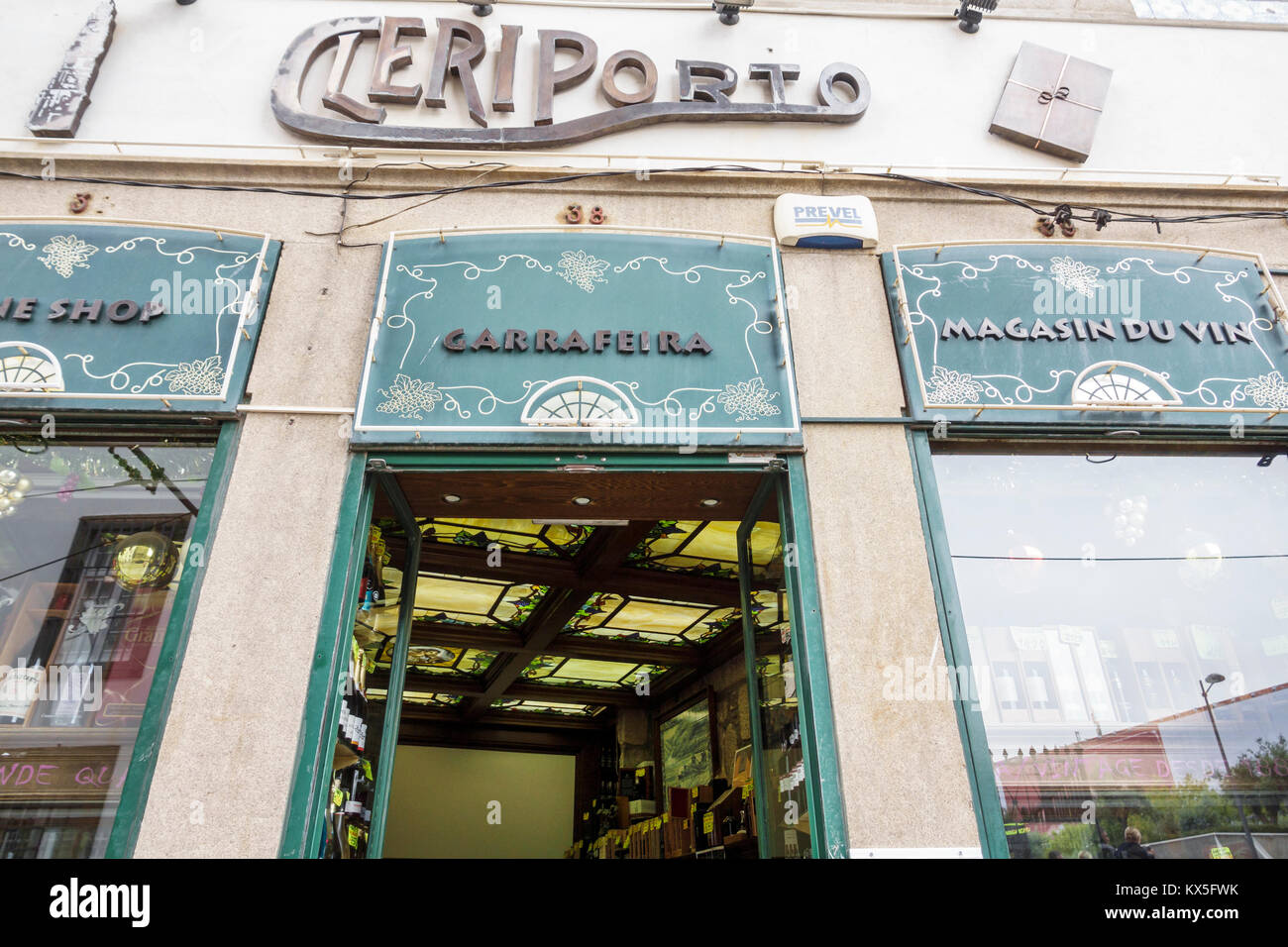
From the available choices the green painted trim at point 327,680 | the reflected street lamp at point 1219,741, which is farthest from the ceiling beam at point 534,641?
the reflected street lamp at point 1219,741

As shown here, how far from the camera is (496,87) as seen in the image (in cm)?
532

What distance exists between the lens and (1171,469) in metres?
4.74

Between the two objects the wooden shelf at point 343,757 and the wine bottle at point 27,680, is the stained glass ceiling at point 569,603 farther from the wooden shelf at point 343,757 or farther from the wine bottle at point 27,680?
the wine bottle at point 27,680

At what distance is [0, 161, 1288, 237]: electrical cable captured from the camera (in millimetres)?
4953

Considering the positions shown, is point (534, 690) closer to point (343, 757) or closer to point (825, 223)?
point (343, 757)

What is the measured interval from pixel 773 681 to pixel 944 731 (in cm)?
89

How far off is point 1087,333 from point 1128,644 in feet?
5.56

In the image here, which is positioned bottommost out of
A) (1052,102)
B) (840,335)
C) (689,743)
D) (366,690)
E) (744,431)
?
(366,690)

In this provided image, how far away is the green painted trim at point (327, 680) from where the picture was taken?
3.52 metres

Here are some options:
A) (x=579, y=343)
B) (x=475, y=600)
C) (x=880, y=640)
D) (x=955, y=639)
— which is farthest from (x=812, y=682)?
(x=475, y=600)

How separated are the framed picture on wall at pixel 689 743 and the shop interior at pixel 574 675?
0.03 meters

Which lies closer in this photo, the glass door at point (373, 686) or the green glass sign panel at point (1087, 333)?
the glass door at point (373, 686)
